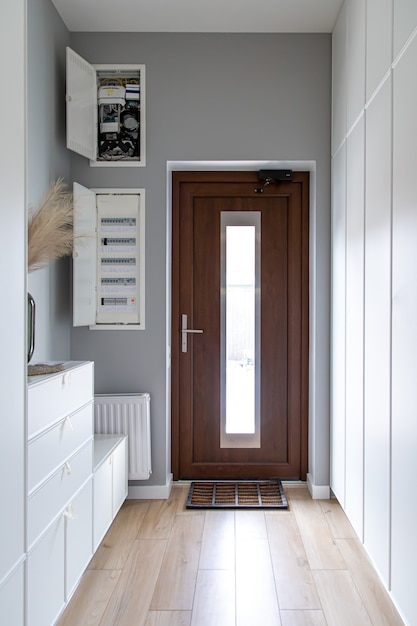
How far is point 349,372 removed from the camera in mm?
2672

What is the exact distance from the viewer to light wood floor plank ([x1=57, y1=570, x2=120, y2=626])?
1.96 meters

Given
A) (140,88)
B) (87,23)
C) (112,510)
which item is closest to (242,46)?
(140,88)

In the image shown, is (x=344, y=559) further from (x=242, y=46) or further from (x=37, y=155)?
(x=242, y=46)

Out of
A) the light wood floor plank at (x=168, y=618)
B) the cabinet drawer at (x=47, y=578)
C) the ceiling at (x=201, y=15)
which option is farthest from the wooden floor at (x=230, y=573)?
the ceiling at (x=201, y=15)

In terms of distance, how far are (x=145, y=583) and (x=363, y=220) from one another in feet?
6.15

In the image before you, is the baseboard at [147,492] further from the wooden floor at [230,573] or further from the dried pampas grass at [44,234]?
the dried pampas grass at [44,234]

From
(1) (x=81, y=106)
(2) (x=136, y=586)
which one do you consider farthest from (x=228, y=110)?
(2) (x=136, y=586)

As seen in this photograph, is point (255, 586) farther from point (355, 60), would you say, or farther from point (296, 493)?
point (355, 60)

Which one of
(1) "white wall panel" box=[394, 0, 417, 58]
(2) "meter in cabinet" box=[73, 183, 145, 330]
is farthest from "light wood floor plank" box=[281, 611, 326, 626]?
(1) "white wall panel" box=[394, 0, 417, 58]

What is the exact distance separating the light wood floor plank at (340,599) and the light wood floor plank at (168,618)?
53 cm

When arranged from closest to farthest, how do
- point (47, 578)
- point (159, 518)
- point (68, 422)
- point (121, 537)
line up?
point (47, 578) < point (68, 422) < point (121, 537) < point (159, 518)

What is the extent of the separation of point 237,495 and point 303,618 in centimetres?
131

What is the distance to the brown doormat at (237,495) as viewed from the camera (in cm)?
311

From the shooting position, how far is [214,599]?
210 centimetres
